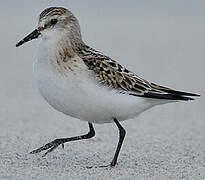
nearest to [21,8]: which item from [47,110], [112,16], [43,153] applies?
[112,16]

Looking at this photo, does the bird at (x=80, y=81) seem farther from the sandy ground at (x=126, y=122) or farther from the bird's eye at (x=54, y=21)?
the sandy ground at (x=126, y=122)

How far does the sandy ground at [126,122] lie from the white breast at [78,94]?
39 centimetres

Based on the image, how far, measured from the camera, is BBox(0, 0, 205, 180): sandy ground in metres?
5.55

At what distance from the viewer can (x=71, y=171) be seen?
5.34 metres

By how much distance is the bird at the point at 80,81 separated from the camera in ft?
17.7

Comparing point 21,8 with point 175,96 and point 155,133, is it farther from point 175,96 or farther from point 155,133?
point 175,96

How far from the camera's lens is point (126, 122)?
7844mm

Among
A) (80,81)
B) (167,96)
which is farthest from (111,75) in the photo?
(167,96)

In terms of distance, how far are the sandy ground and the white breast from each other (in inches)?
15.5

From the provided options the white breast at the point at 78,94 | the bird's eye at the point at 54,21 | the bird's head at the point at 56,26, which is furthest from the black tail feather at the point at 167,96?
the bird's eye at the point at 54,21

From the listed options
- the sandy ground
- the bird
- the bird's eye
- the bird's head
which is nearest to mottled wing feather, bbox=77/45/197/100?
the bird

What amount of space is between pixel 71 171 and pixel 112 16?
1034cm

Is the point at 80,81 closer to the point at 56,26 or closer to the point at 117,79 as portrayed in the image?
the point at 117,79

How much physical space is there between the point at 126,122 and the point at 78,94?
253 cm
